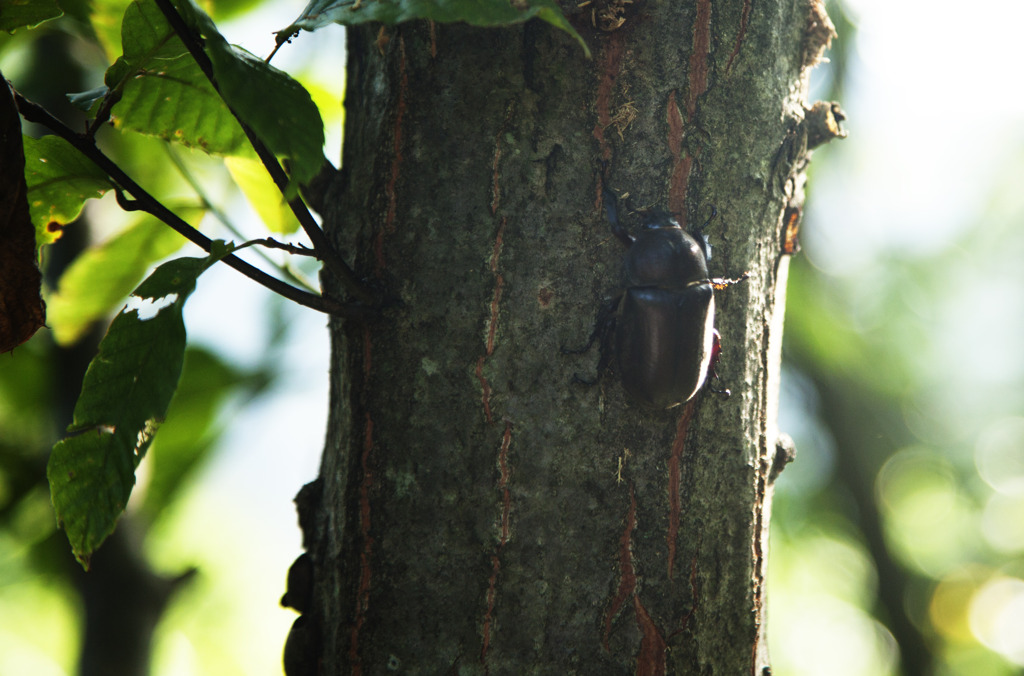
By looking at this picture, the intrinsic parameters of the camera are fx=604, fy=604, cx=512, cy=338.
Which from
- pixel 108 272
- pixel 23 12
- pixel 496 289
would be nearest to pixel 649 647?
pixel 496 289

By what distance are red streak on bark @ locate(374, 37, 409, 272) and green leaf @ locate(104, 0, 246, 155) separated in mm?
274

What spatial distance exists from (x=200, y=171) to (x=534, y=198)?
63.8 inches

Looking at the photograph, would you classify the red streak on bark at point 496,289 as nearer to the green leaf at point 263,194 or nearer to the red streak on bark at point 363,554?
the red streak on bark at point 363,554

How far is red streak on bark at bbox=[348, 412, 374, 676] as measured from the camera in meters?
0.81

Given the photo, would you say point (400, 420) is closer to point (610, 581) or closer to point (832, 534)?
point (610, 581)

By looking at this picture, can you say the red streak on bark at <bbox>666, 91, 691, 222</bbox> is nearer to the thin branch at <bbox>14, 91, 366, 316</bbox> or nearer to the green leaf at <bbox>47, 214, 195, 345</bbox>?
the thin branch at <bbox>14, 91, 366, 316</bbox>

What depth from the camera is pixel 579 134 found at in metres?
0.83

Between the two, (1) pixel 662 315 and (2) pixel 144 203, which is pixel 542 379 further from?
(2) pixel 144 203

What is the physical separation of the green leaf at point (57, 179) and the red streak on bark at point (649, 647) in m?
0.93

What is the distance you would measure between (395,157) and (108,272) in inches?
38.0

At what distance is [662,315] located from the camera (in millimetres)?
1031

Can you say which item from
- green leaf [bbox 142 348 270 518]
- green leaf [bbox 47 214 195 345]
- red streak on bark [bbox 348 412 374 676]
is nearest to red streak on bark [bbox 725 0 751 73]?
red streak on bark [bbox 348 412 374 676]

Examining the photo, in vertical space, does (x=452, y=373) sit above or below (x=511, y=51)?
below

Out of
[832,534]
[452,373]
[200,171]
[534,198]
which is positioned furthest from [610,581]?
[832,534]
